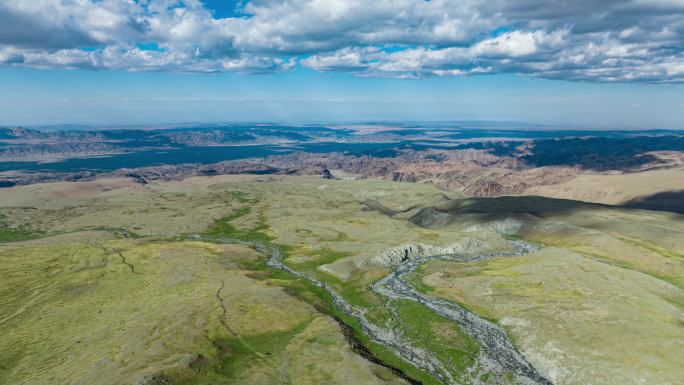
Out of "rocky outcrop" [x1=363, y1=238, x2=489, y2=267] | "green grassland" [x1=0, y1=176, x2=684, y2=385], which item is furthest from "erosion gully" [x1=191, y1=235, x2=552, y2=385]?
"rocky outcrop" [x1=363, y1=238, x2=489, y2=267]

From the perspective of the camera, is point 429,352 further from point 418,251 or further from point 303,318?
point 418,251

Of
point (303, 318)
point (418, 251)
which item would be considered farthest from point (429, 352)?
point (418, 251)

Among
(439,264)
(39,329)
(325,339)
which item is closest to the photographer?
(325,339)

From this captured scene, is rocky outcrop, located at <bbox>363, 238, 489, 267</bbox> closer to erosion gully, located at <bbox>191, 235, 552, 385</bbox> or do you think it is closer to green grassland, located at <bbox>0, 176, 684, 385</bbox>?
green grassland, located at <bbox>0, 176, 684, 385</bbox>

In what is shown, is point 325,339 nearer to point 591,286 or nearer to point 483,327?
point 483,327

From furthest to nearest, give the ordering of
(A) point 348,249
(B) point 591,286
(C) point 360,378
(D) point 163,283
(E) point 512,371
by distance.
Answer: (A) point 348,249, (D) point 163,283, (B) point 591,286, (E) point 512,371, (C) point 360,378

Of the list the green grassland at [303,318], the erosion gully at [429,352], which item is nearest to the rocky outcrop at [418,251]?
the green grassland at [303,318]

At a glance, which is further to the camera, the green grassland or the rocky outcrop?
the rocky outcrop

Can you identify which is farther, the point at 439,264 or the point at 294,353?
the point at 439,264

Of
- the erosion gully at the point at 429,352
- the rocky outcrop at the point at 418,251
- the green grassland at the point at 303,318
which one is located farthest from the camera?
the rocky outcrop at the point at 418,251

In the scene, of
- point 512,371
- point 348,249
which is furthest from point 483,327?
point 348,249

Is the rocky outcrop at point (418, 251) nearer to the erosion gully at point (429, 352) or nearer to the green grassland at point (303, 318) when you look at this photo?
the green grassland at point (303, 318)
